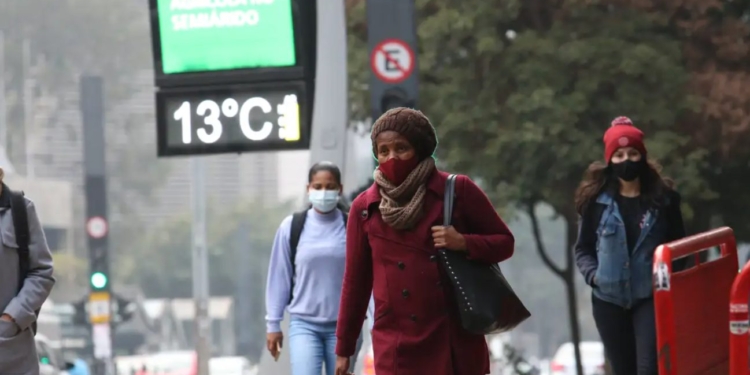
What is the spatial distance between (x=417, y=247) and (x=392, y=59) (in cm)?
682

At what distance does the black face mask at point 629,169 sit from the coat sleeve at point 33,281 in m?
2.97

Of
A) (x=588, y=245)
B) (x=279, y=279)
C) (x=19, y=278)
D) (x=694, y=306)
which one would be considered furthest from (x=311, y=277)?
(x=694, y=306)

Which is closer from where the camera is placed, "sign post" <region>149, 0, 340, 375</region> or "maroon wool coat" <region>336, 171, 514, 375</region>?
"maroon wool coat" <region>336, 171, 514, 375</region>

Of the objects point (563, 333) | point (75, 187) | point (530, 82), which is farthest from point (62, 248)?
point (530, 82)

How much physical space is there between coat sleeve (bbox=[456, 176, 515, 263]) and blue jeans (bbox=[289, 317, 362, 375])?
10.0 feet

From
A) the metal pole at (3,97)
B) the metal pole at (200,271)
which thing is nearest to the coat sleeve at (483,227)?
the metal pole at (200,271)

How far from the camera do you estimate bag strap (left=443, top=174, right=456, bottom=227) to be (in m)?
6.00

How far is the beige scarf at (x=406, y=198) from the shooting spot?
19.5 feet

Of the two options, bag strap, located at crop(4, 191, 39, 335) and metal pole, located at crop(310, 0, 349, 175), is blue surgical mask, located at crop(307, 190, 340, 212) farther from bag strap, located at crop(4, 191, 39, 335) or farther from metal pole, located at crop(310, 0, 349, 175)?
metal pole, located at crop(310, 0, 349, 175)

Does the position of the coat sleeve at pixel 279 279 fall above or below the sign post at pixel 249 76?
below

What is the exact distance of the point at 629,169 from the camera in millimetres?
8641

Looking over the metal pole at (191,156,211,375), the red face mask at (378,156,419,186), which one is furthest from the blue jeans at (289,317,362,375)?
the metal pole at (191,156,211,375)

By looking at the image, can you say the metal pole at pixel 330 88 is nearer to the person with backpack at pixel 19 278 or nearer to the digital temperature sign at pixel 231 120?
the digital temperature sign at pixel 231 120

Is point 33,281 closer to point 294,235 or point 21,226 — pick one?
point 21,226
